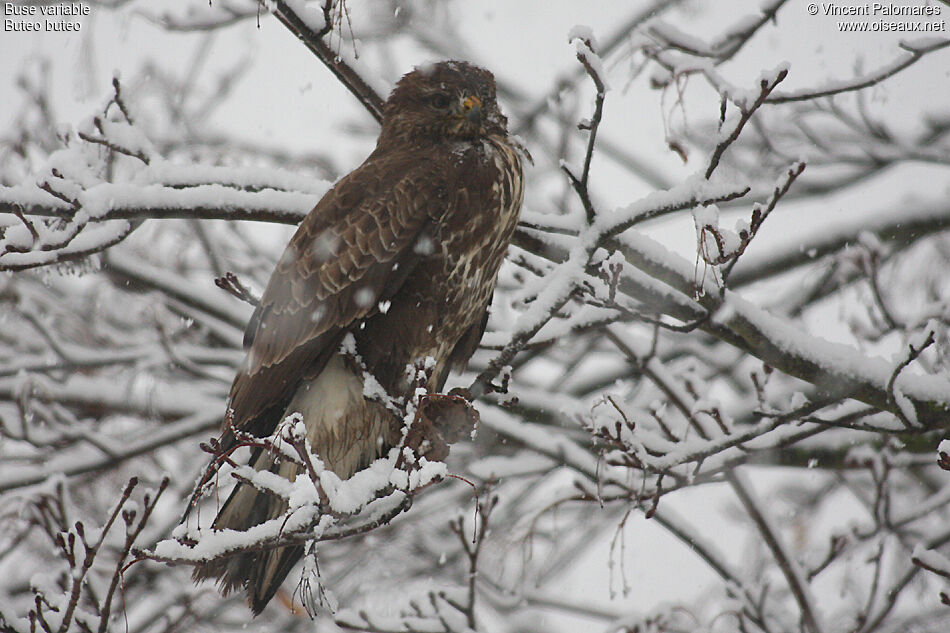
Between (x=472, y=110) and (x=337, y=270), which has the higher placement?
(x=472, y=110)

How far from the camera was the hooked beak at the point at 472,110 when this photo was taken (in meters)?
3.46

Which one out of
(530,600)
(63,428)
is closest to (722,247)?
(530,600)

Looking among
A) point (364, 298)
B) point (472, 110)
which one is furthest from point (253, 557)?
point (472, 110)

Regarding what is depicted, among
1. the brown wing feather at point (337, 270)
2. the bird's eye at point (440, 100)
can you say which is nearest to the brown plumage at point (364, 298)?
the brown wing feather at point (337, 270)

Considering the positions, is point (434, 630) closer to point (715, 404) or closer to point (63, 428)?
point (715, 404)

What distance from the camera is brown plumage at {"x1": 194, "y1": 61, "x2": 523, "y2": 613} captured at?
3.14 metres

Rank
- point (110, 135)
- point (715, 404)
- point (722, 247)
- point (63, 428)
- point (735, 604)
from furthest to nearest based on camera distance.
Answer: point (63, 428)
point (735, 604)
point (715, 404)
point (110, 135)
point (722, 247)

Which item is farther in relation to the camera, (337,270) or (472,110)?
(472,110)

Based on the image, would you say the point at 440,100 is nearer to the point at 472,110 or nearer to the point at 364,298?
the point at 472,110

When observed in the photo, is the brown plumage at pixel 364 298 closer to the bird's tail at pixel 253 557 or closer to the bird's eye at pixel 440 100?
the bird's tail at pixel 253 557

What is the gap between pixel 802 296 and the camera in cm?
514

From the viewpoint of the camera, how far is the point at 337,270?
3227mm

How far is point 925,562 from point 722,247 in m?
1.12

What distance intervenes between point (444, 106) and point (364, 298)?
891 mm
